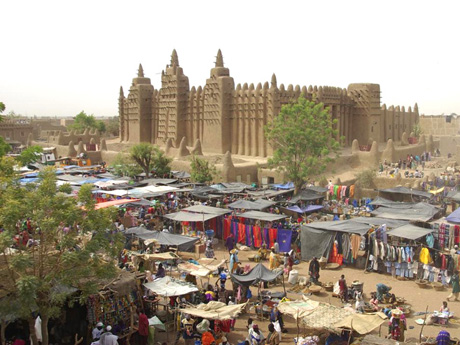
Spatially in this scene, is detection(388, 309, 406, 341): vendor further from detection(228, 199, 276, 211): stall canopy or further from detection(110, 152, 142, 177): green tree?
detection(110, 152, 142, 177): green tree

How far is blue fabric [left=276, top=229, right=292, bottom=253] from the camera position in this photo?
18.9 m

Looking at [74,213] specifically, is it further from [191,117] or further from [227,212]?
[191,117]

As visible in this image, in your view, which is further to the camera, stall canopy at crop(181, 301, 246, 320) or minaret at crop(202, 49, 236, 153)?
minaret at crop(202, 49, 236, 153)

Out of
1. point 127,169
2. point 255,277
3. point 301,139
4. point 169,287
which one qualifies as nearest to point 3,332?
point 169,287

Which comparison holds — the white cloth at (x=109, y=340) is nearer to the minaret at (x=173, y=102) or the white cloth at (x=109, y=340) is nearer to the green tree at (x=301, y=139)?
the green tree at (x=301, y=139)

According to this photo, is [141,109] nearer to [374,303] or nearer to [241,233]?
[241,233]

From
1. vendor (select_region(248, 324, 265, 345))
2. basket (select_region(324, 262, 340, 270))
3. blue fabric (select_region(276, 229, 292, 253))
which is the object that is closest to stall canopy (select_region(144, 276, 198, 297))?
vendor (select_region(248, 324, 265, 345))

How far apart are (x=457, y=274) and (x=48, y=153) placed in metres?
34.0

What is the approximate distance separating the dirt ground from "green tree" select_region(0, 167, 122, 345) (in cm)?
320

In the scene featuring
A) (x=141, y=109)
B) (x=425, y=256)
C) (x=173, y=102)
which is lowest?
(x=425, y=256)

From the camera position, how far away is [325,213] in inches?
974

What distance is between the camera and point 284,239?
750 inches

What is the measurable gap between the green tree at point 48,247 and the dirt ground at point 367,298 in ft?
10.5

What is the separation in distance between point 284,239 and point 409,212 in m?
5.78
